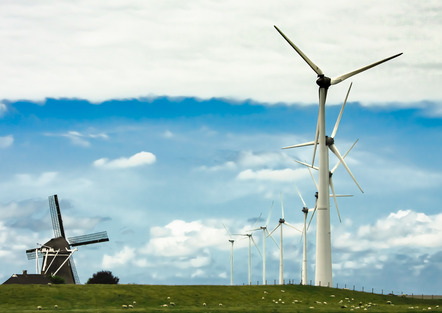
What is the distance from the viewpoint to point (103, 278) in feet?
439

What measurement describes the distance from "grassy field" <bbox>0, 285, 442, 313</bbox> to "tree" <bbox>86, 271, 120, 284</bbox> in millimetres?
35946

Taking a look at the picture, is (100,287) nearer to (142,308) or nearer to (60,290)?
(60,290)

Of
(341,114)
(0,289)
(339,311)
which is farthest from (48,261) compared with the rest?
(339,311)

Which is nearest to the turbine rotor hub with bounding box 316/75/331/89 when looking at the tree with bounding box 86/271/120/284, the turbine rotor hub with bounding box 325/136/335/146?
the turbine rotor hub with bounding box 325/136/335/146

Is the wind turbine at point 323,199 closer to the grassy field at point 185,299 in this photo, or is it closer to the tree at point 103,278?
the grassy field at point 185,299

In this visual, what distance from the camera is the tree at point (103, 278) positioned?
134 metres

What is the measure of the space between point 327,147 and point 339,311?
49600 millimetres

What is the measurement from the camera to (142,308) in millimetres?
82312

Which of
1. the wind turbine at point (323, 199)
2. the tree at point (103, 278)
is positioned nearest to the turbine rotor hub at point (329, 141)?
the wind turbine at point (323, 199)


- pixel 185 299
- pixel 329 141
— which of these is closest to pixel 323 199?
pixel 329 141

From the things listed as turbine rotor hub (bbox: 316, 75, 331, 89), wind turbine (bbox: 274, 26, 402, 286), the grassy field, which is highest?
turbine rotor hub (bbox: 316, 75, 331, 89)

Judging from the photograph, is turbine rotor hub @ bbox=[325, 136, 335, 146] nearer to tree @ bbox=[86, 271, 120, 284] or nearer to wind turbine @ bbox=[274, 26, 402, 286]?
Answer: wind turbine @ bbox=[274, 26, 402, 286]

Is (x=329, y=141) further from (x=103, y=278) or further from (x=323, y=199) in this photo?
(x=103, y=278)

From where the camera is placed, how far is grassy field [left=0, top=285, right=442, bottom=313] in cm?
8312
